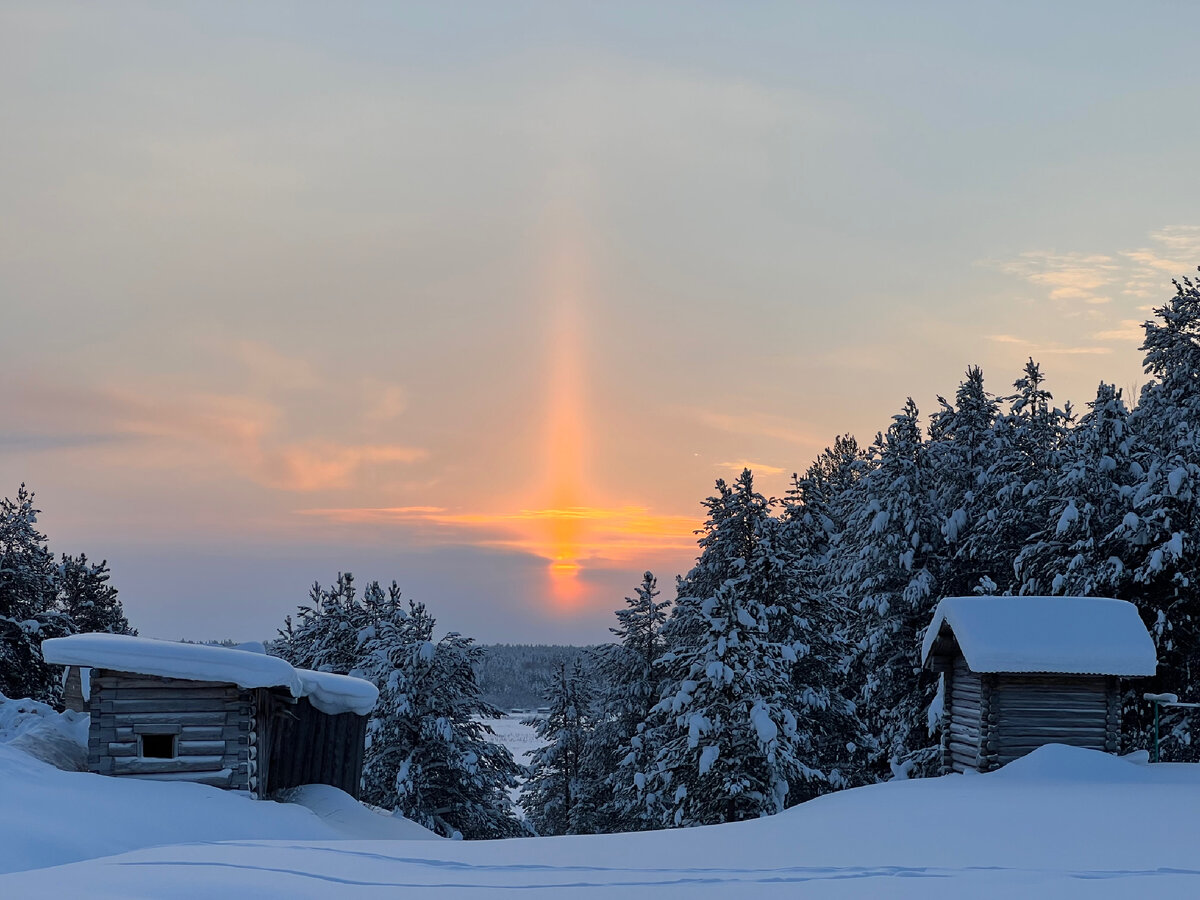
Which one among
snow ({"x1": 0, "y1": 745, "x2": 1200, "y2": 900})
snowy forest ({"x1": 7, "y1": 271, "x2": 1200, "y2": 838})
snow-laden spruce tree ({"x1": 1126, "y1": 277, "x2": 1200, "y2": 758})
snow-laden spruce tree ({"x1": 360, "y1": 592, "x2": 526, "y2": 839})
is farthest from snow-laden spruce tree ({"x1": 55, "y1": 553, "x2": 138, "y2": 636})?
snow-laden spruce tree ({"x1": 1126, "y1": 277, "x2": 1200, "y2": 758})

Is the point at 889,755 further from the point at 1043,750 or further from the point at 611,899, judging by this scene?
the point at 611,899

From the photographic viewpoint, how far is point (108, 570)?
50375 millimetres

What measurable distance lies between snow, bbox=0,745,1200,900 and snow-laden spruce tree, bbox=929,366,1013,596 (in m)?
16.8

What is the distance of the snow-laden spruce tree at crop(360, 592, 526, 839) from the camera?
33.5 metres

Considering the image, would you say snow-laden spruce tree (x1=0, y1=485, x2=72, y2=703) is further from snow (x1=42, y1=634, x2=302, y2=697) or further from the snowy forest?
snow (x1=42, y1=634, x2=302, y2=697)

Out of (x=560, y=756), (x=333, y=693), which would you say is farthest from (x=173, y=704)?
(x=560, y=756)

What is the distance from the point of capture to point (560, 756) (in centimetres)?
4969

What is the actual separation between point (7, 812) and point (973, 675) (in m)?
19.7

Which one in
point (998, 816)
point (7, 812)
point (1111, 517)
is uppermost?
point (1111, 517)

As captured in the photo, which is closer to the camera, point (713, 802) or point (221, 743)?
point (221, 743)

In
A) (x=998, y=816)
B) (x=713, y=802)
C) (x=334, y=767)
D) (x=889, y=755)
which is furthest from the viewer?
(x=889, y=755)

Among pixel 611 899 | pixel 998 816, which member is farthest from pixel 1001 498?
pixel 611 899

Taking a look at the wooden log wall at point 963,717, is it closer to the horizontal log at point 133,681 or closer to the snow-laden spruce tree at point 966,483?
the snow-laden spruce tree at point 966,483

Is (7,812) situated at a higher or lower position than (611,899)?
lower
